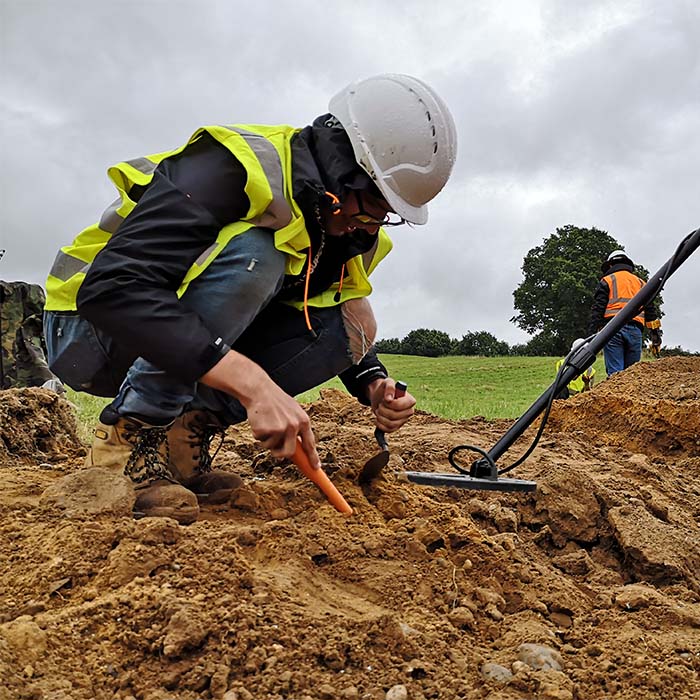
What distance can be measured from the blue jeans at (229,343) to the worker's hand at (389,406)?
187 millimetres

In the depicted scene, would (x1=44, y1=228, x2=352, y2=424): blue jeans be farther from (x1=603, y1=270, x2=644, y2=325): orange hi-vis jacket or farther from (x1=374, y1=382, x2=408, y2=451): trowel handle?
(x1=603, y1=270, x2=644, y2=325): orange hi-vis jacket

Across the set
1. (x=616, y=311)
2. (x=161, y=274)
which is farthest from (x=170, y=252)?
(x=616, y=311)

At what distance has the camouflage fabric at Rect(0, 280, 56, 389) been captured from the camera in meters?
7.70

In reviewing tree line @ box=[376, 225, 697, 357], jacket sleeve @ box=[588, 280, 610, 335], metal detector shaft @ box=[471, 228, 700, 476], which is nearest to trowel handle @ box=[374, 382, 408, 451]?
metal detector shaft @ box=[471, 228, 700, 476]

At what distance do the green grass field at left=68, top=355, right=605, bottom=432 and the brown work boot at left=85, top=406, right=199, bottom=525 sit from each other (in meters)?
3.16

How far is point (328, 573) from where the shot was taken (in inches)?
76.3

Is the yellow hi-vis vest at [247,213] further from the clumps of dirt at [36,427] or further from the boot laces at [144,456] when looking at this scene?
the clumps of dirt at [36,427]

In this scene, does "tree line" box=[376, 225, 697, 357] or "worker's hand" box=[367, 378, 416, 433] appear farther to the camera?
"tree line" box=[376, 225, 697, 357]

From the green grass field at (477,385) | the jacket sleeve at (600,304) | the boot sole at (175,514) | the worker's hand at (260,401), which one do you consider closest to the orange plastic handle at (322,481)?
the worker's hand at (260,401)

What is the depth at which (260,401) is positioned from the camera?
1.98 metres

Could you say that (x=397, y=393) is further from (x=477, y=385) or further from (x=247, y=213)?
(x=477, y=385)

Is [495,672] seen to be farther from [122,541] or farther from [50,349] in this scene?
[50,349]

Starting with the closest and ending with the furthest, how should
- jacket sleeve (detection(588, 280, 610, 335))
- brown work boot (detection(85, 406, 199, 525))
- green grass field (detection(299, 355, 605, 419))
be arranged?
brown work boot (detection(85, 406, 199, 525)), green grass field (detection(299, 355, 605, 419)), jacket sleeve (detection(588, 280, 610, 335))

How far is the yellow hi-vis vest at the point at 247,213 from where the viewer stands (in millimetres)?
2180
